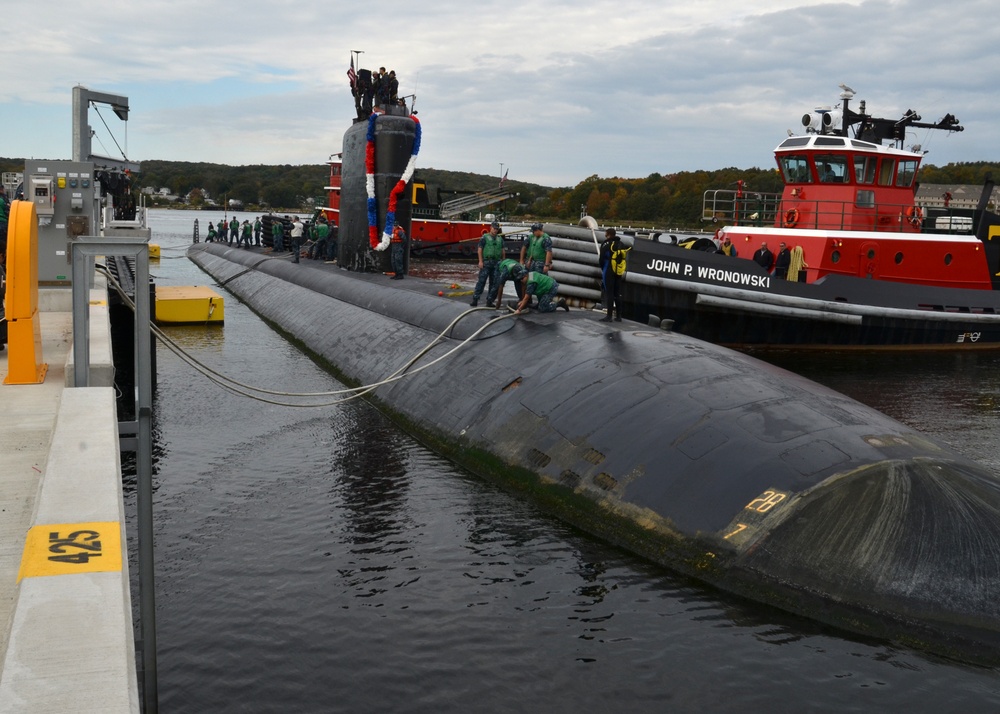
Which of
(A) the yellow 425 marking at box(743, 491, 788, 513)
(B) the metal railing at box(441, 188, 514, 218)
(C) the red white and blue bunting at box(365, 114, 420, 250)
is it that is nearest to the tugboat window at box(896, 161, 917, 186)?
(C) the red white and blue bunting at box(365, 114, 420, 250)

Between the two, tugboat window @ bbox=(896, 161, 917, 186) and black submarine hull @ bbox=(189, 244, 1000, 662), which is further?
tugboat window @ bbox=(896, 161, 917, 186)

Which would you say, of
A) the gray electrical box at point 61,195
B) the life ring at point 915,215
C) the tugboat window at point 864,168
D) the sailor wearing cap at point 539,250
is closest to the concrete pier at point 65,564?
the gray electrical box at point 61,195

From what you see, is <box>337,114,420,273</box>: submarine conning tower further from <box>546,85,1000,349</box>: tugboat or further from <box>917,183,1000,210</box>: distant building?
<box>917,183,1000,210</box>: distant building

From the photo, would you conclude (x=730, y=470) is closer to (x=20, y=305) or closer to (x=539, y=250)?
(x=539, y=250)

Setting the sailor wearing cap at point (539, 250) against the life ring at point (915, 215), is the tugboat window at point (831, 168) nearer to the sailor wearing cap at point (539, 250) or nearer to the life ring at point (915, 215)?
the life ring at point (915, 215)

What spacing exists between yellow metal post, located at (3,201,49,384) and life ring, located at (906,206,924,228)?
78.7ft

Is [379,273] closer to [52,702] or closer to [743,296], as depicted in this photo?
[743,296]

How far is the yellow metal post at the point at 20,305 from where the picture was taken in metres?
9.43

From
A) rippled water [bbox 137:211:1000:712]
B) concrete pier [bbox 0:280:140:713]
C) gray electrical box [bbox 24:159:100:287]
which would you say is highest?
gray electrical box [bbox 24:159:100:287]

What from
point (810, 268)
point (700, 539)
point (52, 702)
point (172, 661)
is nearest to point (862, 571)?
point (700, 539)

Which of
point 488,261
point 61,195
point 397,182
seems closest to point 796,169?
point 397,182

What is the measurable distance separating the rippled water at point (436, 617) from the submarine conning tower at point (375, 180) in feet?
32.9

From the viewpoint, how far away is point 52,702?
11.1ft

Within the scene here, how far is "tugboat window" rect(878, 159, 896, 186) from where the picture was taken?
26.1 metres
